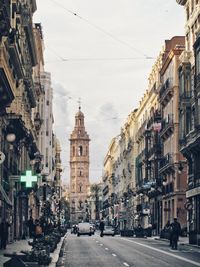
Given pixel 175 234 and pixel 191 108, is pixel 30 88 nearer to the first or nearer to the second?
pixel 191 108

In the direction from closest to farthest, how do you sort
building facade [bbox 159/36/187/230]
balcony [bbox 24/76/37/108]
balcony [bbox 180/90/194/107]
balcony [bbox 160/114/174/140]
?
1. balcony [bbox 24/76/37/108]
2. balcony [bbox 180/90/194/107]
3. building facade [bbox 159/36/187/230]
4. balcony [bbox 160/114/174/140]

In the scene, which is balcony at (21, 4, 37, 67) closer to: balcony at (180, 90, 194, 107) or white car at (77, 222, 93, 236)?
balcony at (180, 90, 194, 107)

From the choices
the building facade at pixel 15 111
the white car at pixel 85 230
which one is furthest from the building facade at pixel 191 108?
the white car at pixel 85 230

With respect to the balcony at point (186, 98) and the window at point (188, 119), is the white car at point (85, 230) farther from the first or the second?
the balcony at point (186, 98)

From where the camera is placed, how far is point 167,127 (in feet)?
282

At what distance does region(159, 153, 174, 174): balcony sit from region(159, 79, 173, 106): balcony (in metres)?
6.25

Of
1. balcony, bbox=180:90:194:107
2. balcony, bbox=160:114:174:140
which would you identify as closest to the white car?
balcony, bbox=160:114:174:140

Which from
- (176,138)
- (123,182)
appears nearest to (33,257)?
(176,138)

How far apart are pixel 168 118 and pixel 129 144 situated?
49.3 metres

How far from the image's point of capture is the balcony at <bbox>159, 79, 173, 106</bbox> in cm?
8475

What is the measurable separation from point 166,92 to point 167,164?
7925 millimetres

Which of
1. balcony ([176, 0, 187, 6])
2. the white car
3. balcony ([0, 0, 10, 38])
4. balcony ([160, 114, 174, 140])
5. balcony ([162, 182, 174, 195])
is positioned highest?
balcony ([176, 0, 187, 6])

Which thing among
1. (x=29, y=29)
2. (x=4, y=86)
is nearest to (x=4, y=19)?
(x=4, y=86)

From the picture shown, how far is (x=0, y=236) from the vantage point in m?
44.2
